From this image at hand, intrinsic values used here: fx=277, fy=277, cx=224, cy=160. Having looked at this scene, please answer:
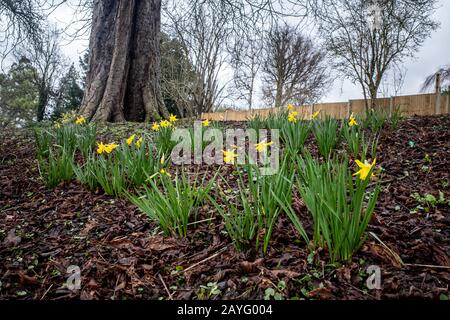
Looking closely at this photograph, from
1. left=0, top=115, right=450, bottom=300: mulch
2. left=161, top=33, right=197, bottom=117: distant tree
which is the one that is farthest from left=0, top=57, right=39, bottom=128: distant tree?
left=0, top=115, right=450, bottom=300: mulch

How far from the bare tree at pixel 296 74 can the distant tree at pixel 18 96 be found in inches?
836

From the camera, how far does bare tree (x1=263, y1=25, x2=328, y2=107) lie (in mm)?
21516

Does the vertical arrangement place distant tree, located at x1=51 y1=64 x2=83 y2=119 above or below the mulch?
→ above

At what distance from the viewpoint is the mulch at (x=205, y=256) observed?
110 centimetres

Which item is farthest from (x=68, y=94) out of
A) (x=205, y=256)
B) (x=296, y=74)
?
(x=205, y=256)

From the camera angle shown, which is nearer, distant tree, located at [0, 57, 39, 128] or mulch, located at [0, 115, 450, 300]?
mulch, located at [0, 115, 450, 300]

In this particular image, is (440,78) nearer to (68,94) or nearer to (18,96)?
(68,94)

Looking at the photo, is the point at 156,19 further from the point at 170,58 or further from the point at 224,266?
the point at 170,58

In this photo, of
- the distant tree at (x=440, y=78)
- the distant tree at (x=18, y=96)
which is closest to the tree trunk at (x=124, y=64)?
the distant tree at (x=440, y=78)

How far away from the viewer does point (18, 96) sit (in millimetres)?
26078

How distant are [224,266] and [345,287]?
50 cm

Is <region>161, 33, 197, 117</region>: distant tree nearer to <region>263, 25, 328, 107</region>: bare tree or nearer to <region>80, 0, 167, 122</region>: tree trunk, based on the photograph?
<region>263, 25, 328, 107</region>: bare tree

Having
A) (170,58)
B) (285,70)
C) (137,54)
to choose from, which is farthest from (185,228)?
(285,70)

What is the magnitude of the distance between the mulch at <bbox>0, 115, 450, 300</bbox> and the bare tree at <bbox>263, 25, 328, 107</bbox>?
2038cm
